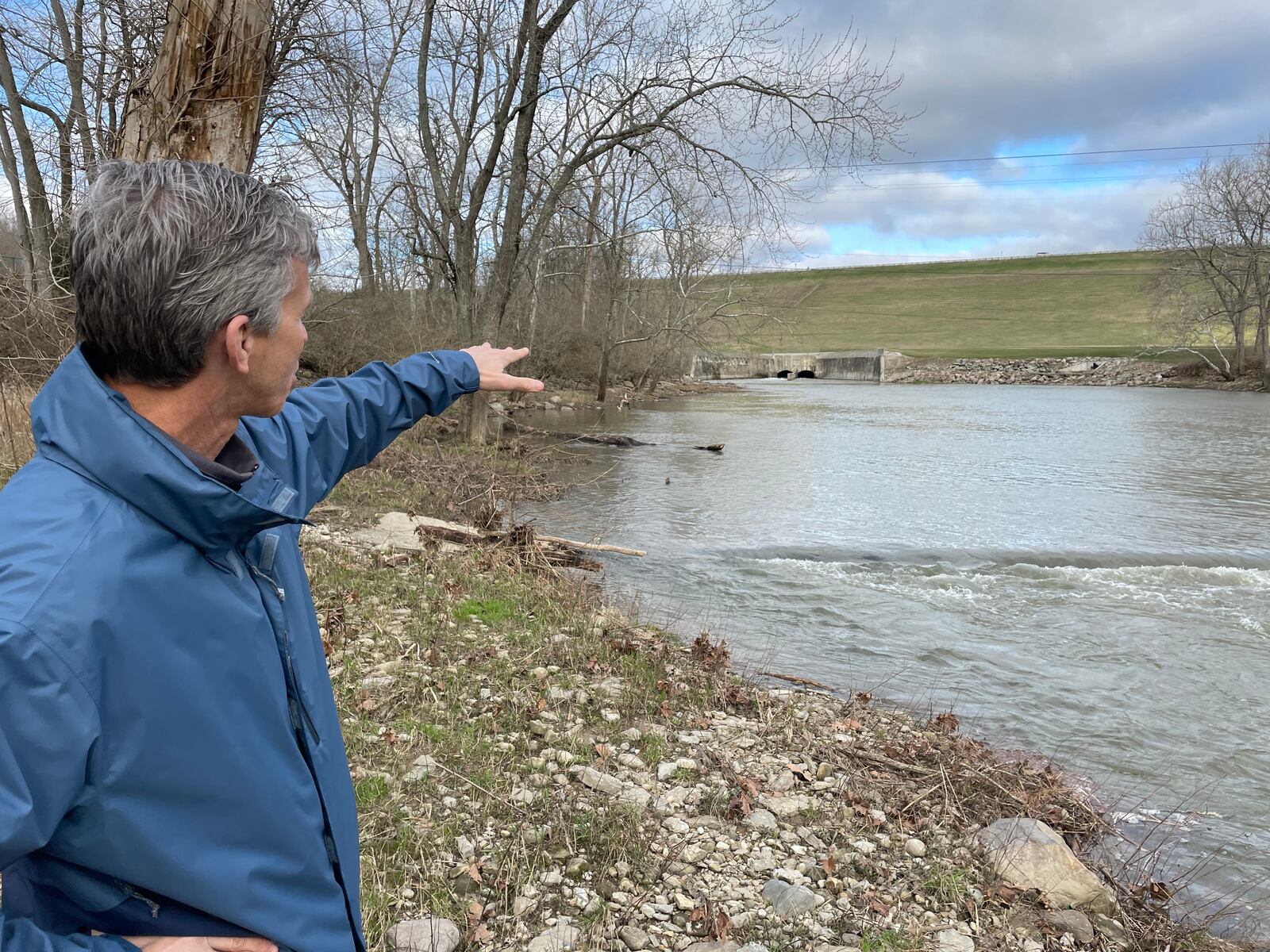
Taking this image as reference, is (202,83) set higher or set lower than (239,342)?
higher

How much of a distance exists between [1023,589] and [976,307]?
8946 cm

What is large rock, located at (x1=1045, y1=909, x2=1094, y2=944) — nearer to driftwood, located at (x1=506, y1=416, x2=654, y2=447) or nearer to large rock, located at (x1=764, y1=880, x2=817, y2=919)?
large rock, located at (x1=764, y1=880, x2=817, y2=919)

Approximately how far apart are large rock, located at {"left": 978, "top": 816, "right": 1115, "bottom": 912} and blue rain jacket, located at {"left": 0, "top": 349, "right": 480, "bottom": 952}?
329 cm

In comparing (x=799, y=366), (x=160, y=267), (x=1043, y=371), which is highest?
(x=799, y=366)

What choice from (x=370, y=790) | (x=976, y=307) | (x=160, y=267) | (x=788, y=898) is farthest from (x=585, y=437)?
(x=976, y=307)

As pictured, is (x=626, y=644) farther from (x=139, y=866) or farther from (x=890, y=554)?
(x=890, y=554)

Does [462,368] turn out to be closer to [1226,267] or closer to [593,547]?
[593,547]

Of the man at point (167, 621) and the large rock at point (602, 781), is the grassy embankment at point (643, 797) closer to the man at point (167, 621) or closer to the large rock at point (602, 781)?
the large rock at point (602, 781)

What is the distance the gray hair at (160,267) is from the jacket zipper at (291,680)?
390mm

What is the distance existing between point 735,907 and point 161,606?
2880 millimetres

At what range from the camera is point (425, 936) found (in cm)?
296

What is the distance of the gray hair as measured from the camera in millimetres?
1364

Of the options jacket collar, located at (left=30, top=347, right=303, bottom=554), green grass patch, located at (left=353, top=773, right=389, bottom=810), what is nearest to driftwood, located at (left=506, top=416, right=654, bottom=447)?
green grass patch, located at (left=353, top=773, right=389, bottom=810)

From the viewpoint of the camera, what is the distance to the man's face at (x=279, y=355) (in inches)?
60.4
